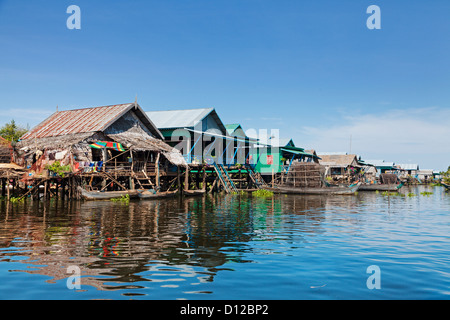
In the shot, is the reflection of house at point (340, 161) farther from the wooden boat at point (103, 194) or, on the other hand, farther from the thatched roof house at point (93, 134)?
the wooden boat at point (103, 194)

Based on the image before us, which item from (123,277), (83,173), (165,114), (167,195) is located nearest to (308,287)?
(123,277)

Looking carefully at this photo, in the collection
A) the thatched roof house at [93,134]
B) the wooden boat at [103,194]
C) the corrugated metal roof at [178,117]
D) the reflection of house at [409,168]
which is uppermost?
the corrugated metal roof at [178,117]

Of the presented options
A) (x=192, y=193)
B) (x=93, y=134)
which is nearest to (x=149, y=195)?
(x=192, y=193)

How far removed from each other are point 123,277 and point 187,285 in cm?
119

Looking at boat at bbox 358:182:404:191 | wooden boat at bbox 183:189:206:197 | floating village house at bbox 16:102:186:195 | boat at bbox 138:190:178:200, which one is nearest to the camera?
floating village house at bbox 16:102:186:195

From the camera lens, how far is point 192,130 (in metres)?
29.9

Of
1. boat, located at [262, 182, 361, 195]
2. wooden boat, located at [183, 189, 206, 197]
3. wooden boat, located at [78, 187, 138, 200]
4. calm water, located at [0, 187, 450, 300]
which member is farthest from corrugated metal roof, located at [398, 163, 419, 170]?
calm water, located at [0, 187, 450, 300]

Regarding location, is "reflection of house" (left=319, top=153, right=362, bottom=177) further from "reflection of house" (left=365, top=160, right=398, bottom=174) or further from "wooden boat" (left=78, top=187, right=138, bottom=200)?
"wooden boat" (left=78, top=187, right=138, bottom=200)

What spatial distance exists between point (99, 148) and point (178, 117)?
1022cm

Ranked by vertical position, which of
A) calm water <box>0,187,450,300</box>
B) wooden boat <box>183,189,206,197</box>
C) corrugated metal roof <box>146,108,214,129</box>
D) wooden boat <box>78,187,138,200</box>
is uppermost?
corrugated metal roof <box>146,108,214,129</box>

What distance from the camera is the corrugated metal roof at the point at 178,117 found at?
30.9 meters

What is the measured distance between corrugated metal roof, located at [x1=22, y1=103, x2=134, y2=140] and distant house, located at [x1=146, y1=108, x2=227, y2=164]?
5.26 m

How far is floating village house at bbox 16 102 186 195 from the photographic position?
2272 cm

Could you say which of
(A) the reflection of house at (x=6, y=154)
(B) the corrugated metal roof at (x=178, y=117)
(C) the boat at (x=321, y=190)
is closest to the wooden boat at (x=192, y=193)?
(B) the corrugated metal roof at (x=178, y=117)
